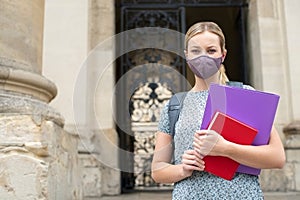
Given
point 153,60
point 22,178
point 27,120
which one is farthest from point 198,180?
point 153,60

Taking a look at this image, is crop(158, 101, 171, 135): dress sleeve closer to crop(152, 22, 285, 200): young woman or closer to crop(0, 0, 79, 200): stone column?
crop(152, 22, 285, 200): young woman

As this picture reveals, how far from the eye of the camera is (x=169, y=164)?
1.67 meters

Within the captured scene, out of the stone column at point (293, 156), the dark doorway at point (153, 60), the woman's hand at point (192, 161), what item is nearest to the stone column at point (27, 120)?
the woman's hand at point (192, 161)

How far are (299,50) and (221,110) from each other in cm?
621

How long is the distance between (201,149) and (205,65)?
0.97ft

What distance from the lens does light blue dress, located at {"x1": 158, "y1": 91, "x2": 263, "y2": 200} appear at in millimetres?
1562

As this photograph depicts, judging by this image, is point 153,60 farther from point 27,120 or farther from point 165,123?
point 165,123

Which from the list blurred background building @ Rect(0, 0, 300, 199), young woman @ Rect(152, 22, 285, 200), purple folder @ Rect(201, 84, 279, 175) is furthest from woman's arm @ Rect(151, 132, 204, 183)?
blurred background building @ Rect(0, 0, 300, 199)

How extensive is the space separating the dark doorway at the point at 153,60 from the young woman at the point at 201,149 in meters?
4.50

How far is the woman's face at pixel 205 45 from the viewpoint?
5.37 ft

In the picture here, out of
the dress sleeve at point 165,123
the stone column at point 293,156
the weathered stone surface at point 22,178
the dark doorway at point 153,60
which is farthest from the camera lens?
the dark doorway at point 153,60

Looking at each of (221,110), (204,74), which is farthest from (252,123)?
(204,74)

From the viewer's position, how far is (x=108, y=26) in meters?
7.62

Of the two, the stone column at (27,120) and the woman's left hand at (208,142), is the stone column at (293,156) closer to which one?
the stone column at (27,120)
